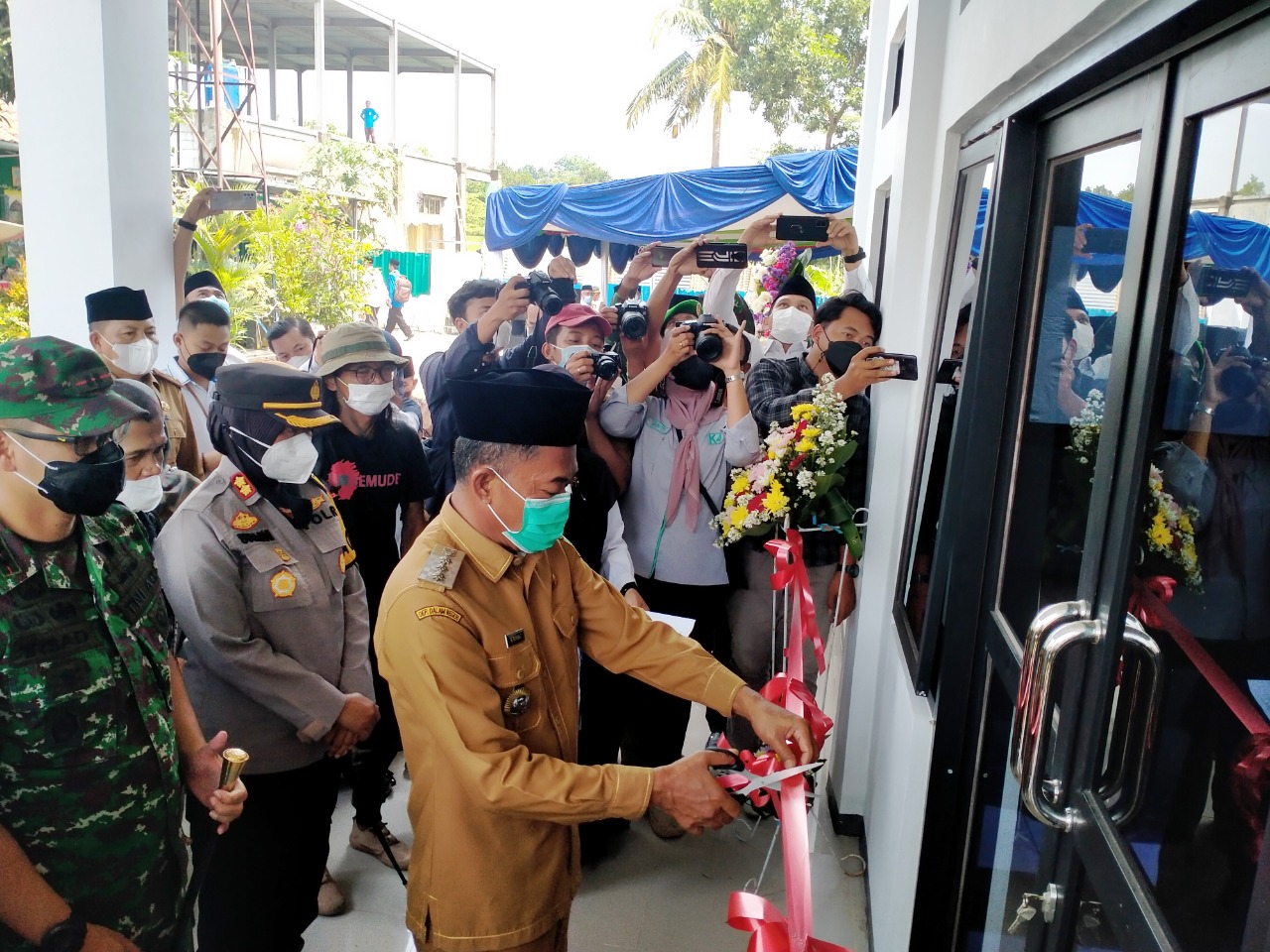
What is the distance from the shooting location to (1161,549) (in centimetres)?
132

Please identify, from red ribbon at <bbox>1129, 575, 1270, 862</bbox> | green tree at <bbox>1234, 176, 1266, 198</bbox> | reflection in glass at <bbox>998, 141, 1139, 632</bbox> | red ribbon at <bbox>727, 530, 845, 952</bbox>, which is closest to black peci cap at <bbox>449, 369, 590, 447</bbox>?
red ribbon at <bbox>727, 530, 845, 952</bbox>

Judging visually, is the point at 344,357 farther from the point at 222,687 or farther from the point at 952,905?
the point at 952,905

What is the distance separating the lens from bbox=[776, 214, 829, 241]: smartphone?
3775mm

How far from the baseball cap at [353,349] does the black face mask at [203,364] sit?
113 centimetres

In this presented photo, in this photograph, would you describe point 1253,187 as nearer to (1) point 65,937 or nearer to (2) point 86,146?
(1) point 65,937

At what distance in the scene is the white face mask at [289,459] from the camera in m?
2.45

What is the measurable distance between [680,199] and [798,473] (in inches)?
270

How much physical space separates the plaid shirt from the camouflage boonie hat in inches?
82.9

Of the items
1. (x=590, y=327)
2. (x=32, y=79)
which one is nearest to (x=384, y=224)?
(x=32, y=79)

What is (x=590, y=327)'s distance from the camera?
11.9ft

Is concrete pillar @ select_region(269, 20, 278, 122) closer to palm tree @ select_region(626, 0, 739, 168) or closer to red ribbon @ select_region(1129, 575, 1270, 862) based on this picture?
palm tree @ select_region(626, 0, 739, 168)

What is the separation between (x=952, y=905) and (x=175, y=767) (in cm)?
172

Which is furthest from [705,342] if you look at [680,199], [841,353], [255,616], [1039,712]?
[680,199]

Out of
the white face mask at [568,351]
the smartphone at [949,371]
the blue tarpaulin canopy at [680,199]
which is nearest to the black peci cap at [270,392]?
the white face mask at [568,351]
